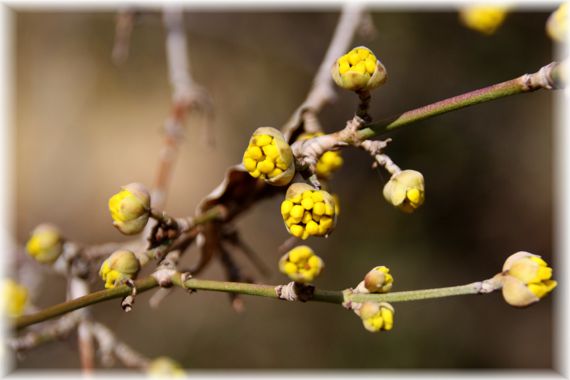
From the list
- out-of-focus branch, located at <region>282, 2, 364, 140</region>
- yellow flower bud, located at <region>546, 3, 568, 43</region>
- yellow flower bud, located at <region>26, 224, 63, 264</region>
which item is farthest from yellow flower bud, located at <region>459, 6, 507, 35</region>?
yellow flower bud, located at <region>26, 224, 63, 264</region>

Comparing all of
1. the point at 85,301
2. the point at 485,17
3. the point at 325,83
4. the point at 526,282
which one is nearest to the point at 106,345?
the point at 85,301

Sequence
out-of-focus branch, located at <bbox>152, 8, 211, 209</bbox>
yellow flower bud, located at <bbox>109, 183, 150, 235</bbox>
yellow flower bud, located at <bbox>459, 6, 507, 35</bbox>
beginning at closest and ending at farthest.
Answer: yellow flower bud, located at <bbox>109, 183, 150, 235</bbox> < out-of-focus branch, located at <bbox>152, 8, 211, 209</bbox> < yellow flower bud, located at <bbox>459, 6, 507, 35</bbox>

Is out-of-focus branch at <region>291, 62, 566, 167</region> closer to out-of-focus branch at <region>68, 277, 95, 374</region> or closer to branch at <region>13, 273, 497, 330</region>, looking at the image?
branch at <region>13, 273, 497, 330</region>

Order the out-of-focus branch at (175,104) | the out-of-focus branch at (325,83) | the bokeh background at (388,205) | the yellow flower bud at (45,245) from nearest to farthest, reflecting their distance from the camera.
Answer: the out-of-focus branch at (325,83) < the yellow flower bud at (45,245) < the out-of-focus branch at (175,104) < the bokeh background at (388,205)

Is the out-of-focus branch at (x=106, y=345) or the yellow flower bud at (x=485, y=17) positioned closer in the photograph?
the out-of-focus branch at (x=106, y=345)

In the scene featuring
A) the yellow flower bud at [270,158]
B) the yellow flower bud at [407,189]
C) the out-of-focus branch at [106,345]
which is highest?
the yellow flower bud at [270,158]

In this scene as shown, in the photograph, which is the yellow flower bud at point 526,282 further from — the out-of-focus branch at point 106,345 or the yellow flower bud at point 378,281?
the out-of-focus branch at point 106,345

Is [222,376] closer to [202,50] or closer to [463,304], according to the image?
[463,304]

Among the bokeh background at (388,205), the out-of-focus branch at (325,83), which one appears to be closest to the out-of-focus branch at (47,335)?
the out-of-focus branch at (325,83)
